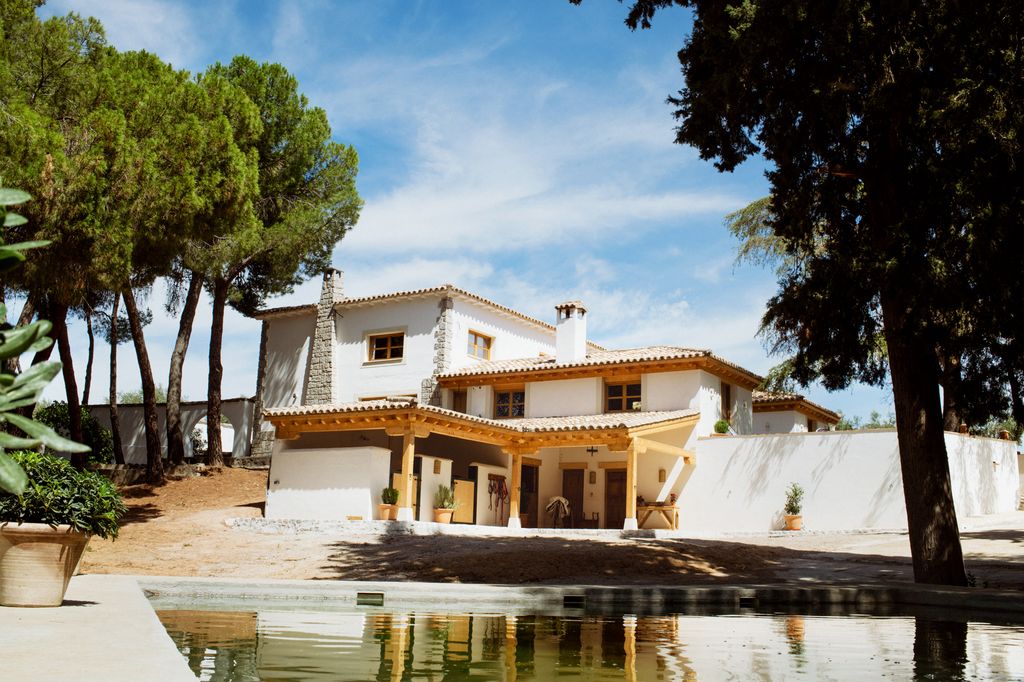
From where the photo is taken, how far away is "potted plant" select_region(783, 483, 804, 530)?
24.0 metres

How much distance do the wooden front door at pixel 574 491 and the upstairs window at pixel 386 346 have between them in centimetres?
708

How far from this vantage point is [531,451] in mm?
26562

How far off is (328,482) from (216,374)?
28.8ft

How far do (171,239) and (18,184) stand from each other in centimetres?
356

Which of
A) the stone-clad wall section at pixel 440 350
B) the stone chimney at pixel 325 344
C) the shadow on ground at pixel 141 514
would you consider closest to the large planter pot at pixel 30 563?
the shadow on ground at pixel 141 514

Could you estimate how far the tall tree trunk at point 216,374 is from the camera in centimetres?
2980

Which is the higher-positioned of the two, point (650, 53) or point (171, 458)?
point (650, 53)

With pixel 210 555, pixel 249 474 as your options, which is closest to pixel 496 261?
pixel 249 474

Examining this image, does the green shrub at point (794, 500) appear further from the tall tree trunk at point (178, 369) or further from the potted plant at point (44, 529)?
the potted plant at point (44, 529)

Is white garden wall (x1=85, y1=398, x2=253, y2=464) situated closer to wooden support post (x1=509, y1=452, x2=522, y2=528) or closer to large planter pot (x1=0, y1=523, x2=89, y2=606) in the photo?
wooden support post (x1=509, y1=452, x2=522, y2=528)

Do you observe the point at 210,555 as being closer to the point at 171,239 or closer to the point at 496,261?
the point at 171,239

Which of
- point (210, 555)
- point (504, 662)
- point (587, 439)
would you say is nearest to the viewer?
point (504, 662)

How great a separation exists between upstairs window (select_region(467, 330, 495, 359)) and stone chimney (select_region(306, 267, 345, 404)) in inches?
193

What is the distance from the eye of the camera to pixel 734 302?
84.2 feet
